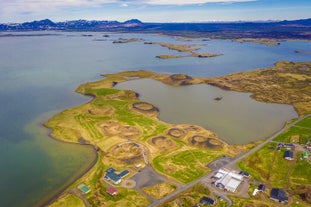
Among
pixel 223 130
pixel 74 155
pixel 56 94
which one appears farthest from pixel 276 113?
pixel 56 94

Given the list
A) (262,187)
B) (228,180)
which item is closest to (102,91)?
(228,180)

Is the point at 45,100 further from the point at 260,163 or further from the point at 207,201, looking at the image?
the point at 260,163

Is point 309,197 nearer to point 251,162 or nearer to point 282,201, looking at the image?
point 282,201

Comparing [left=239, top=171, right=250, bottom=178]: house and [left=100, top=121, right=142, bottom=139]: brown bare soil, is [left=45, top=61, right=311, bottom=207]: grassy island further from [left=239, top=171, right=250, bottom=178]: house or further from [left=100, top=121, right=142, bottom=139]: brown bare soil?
Result: [left=239, top=171, right=250, bottom=178]: house

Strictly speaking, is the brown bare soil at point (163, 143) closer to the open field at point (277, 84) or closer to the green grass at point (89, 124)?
the green grass at point (89, 124)

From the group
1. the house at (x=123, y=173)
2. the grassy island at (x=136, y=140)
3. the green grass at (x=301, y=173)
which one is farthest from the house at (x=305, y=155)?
the house at (x=123, y=173)
